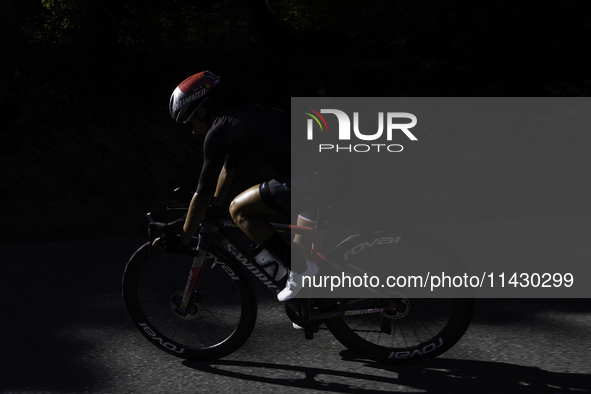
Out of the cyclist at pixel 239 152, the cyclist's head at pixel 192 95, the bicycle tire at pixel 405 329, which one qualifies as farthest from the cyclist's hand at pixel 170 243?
the bicycle tire at pixel 405 329

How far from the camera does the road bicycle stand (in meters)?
3.96

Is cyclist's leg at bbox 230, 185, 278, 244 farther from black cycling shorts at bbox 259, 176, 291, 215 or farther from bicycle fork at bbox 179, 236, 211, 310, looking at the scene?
bicycle fork at bbox 179, 236, 211, 310

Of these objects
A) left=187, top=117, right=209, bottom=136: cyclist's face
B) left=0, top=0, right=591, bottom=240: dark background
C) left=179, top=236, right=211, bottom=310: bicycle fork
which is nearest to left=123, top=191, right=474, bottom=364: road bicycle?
left=179, top=236, right=211, bottom=310: bicycle fork

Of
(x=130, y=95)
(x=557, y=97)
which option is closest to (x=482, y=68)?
(x=557, y=97)

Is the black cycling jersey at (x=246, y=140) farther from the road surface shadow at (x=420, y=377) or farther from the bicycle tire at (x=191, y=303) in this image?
the road surface shadow at (x=420, y=377)

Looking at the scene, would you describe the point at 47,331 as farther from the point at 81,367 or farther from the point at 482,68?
the point at 482,68

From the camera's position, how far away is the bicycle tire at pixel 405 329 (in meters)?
3.96

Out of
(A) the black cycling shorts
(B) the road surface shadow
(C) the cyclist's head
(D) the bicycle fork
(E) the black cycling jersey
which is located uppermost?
(C) the cyclist's head

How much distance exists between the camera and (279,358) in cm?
425

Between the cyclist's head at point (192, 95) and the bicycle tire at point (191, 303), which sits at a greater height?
the cyclist's head at point (192, 95)

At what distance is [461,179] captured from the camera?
8.91 m

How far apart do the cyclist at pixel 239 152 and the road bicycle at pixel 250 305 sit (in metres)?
0.13

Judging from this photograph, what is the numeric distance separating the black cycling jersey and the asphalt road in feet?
3.84

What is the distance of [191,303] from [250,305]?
0.38m
